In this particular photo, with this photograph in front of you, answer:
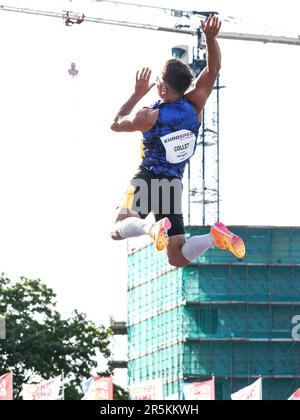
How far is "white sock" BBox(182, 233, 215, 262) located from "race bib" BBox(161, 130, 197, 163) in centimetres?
123

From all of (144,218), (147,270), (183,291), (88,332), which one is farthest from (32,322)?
(144,218)

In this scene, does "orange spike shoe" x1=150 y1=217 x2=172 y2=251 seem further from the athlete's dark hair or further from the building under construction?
the building under construction

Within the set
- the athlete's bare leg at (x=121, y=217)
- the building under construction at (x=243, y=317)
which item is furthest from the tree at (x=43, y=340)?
the athlete's bare leg at (x=121, y=217)

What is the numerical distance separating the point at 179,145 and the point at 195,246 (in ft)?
4.96

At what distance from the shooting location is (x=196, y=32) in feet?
500

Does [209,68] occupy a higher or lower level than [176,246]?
higher

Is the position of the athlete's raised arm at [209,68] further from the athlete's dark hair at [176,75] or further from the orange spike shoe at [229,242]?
the orange spike shoe at [229,242]

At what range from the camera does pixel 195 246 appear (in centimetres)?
2059

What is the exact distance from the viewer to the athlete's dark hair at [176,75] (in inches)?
776

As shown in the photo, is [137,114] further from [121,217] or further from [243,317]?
[243,317]

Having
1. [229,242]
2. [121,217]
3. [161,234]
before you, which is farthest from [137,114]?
[229,242]

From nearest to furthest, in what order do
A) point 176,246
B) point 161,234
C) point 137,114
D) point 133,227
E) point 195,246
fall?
point 137,114, point 161,234, point 133,227, point 195,246, point 176,246
